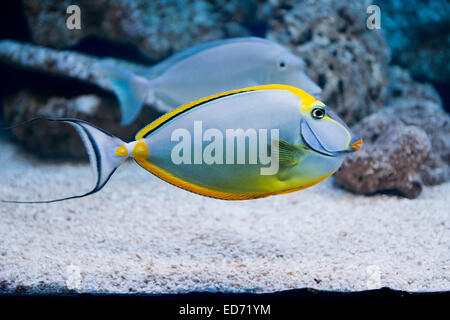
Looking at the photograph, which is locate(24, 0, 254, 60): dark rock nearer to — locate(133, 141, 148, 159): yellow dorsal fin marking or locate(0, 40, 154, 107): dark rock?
locate(0, 40, 154, 107): dark rock

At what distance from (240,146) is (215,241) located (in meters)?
1.10

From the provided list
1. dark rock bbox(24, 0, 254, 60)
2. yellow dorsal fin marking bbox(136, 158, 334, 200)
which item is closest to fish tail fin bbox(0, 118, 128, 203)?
yellow dorsal fin marking bbox(136, 158, 334, 200)

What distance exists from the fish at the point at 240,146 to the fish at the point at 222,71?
62 cm

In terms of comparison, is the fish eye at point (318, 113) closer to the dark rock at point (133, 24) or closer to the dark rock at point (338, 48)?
the dark rock at point (338, 48)

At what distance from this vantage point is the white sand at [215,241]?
1.65m

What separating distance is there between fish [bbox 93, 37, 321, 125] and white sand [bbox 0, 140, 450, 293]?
88 cm

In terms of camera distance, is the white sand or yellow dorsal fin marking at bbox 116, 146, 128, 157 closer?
yellow dorsal fin marking at bbox 116, 146, 128, 157

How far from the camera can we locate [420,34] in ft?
18.5

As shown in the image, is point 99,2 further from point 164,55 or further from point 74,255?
point 74,255

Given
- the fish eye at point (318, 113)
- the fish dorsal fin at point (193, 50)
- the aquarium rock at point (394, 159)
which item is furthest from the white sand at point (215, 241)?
the fish dorsal fin at point (193, 50)

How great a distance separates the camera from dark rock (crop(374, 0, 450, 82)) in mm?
5500

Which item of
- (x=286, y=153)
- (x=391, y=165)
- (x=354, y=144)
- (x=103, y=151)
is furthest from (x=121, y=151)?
(x=391, y=165)

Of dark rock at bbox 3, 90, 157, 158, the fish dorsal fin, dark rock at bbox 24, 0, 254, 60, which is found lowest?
the fish dorsal fin

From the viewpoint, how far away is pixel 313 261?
1897 mm
